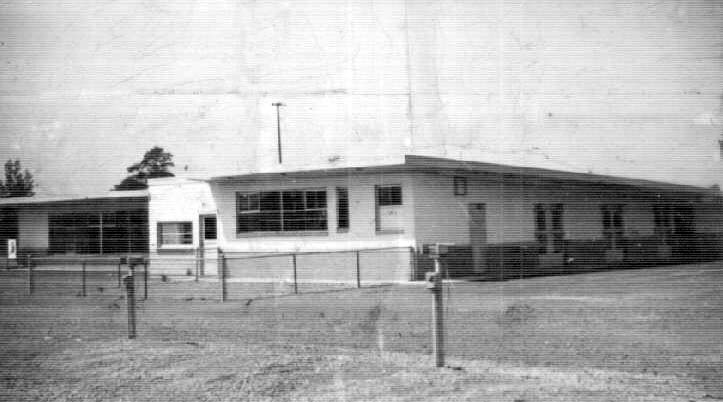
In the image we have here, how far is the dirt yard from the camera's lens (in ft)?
13.7

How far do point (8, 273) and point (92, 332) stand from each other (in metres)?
2.31

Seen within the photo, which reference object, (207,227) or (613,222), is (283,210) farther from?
(613,222)

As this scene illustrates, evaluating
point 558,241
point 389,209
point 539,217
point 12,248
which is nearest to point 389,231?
point 389,209

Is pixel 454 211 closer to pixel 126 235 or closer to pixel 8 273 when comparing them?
pixel 126 235

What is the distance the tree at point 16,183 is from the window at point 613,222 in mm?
6994

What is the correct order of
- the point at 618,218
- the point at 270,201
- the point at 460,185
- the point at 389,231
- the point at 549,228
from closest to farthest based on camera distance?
1. the point at 549,228
2. the point at 618,218
3. the point at 460,185
4. the point at 389,231
5. the point at 270,201

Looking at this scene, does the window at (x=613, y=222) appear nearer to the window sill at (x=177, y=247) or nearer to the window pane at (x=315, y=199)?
the window pane at (x=315, y=199)

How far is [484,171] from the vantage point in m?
8.41

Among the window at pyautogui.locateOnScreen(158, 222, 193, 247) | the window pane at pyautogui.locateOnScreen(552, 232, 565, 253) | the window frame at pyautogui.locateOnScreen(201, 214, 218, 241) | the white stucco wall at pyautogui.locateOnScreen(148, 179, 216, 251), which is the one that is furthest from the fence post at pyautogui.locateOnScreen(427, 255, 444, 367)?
the window frame at pyautogui.locateOnScreen(201, 214, 218, 241)

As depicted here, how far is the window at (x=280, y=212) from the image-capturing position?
12.1m

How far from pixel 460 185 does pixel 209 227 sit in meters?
5.68

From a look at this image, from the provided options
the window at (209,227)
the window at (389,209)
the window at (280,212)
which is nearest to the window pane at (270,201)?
the window at (280,212)

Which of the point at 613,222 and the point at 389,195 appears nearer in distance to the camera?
the point at 613,222

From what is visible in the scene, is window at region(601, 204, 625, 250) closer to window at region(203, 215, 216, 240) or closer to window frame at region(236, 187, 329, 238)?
window frame at region(236, 187, 329, 238)
